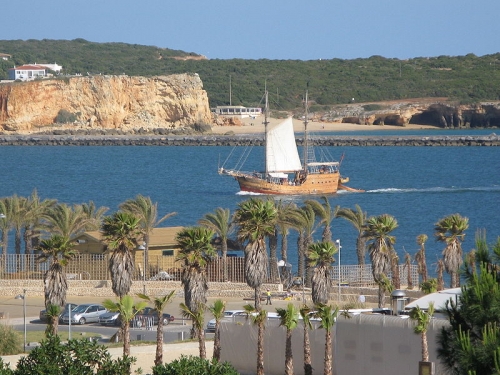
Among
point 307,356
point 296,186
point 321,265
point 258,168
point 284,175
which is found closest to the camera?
point 307,356

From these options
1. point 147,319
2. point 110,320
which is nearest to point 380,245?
point 147,319

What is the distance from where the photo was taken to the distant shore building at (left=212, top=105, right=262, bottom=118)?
7526 inches

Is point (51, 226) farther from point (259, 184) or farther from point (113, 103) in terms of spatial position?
point (113, 103)

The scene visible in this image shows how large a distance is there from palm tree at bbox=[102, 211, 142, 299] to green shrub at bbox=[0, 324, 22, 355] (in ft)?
9.03

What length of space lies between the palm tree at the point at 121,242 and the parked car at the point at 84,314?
3.87 m

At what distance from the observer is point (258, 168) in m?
121

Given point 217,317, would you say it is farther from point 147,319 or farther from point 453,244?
point 453,244

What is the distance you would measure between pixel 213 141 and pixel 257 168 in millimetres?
30464

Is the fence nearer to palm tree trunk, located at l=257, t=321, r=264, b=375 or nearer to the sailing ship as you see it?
palm tree trunk, located at l=257, t=321, r=264, b=375

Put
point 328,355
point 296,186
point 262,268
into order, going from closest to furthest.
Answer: point 328,355, point 262,268, point 296,186

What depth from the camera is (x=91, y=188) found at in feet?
295

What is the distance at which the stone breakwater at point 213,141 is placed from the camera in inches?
5778

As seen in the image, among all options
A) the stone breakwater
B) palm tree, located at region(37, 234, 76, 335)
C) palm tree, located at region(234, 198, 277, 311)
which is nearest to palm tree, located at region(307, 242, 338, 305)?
palm tree, located at region(234, 198, 277, 311)

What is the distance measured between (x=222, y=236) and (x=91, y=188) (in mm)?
52310
